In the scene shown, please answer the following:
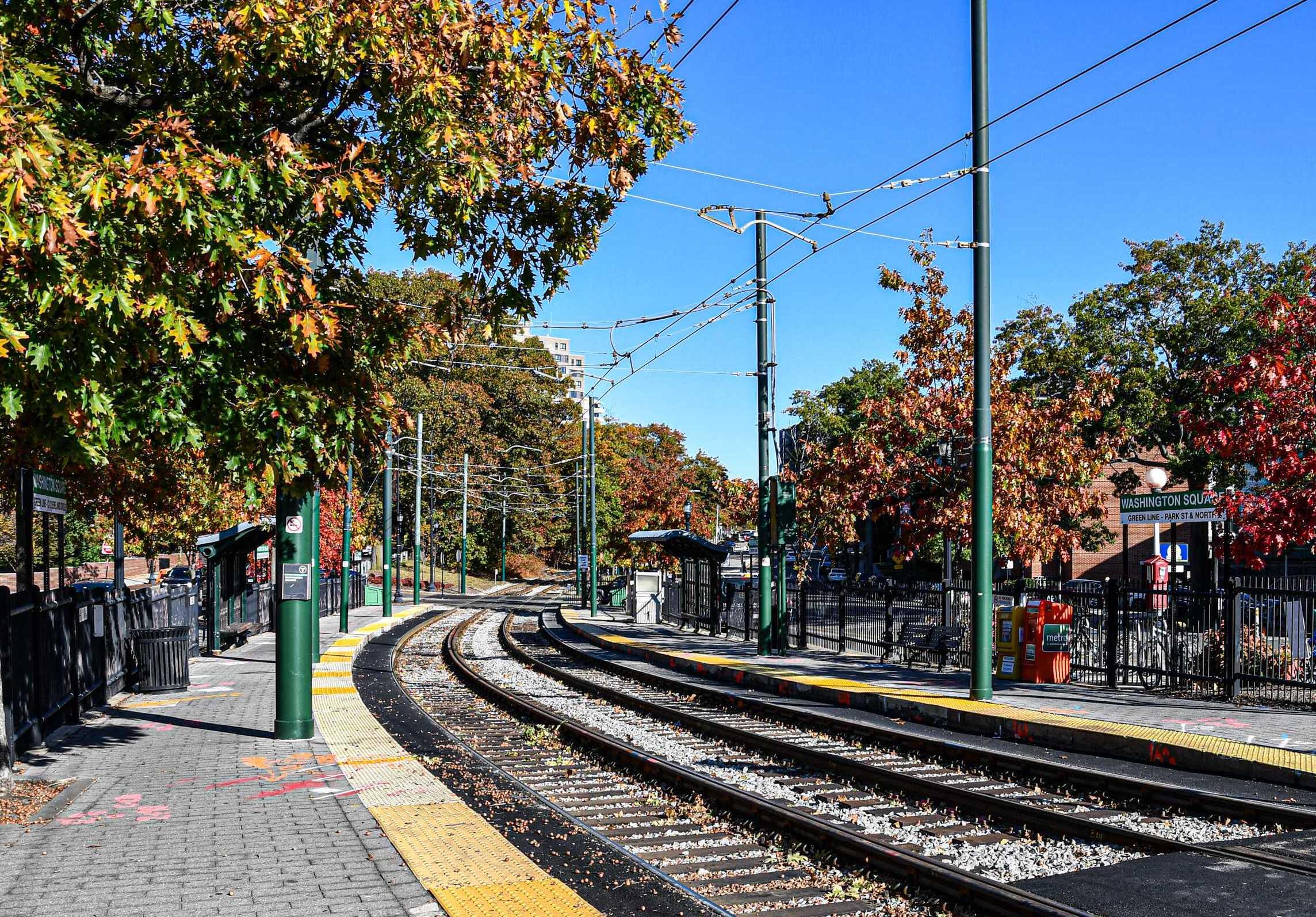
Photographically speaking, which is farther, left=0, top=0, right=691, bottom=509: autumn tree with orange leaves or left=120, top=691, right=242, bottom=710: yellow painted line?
left=120, top=691, right=242, bottom=710: yellow painted line

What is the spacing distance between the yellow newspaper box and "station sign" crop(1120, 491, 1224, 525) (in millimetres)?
2263

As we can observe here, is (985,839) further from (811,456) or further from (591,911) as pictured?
(811,456)

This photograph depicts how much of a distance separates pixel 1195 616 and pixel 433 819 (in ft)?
36.1

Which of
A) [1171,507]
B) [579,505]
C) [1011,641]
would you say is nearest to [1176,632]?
[1171,507]

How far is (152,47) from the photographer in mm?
10234

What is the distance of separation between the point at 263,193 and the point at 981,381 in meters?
9.01

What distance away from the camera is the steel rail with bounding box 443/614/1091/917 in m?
6.07

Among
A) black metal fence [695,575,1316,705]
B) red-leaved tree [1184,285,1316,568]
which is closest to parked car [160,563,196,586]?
black metal fence [695,575,1316,705]

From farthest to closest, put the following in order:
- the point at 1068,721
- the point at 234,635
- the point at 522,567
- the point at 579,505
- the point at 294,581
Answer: the point at 522,567, the point at 579,505, the point at 234,635, the point at 1068,721, the point at 294,581

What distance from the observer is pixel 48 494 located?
11.6 metres

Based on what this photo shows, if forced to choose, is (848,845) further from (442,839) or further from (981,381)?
(981,381)

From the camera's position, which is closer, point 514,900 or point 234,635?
point 514,900

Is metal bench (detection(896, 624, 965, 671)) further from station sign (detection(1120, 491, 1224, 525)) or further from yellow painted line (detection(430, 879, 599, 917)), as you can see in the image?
yellow painted line (detection(430, 879, 599, 917))

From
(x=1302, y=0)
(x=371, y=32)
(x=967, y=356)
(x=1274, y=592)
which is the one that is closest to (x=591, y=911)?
(x=371, y=32)
